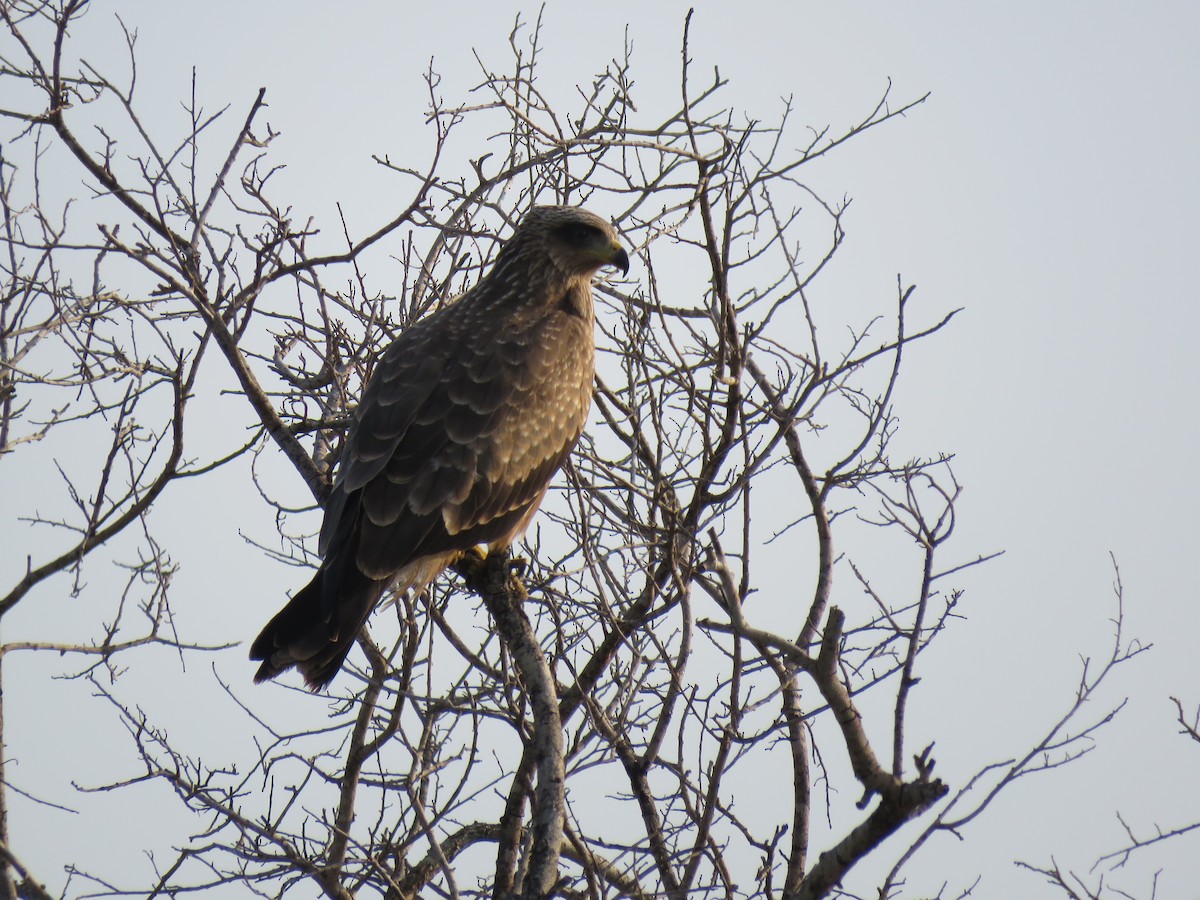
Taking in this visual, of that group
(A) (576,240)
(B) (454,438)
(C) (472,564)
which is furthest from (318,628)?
(A) (576,240)

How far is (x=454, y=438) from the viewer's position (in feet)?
17.9

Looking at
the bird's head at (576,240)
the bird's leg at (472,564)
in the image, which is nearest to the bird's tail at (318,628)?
the bird's leg at (472,564)

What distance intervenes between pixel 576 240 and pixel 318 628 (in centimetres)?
249

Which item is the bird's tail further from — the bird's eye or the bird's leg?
the bird's eye

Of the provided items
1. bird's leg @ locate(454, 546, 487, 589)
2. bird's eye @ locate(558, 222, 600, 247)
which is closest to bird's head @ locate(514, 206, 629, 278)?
bird's eye @ locate(558, 222, 600, 247)

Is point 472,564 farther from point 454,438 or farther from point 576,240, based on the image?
point 576,240

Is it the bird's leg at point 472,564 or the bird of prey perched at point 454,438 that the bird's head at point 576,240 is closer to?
the bird of prey perched at point 454,438

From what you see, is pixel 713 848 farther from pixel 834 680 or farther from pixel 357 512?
pixel 357 512

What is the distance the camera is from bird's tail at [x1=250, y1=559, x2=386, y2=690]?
4828 millimetres

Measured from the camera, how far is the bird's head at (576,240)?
634 cm

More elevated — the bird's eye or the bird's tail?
the bird's eye

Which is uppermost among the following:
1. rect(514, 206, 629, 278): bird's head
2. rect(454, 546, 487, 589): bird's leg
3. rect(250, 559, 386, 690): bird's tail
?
rect(514, 206, 629, 278): bird's head

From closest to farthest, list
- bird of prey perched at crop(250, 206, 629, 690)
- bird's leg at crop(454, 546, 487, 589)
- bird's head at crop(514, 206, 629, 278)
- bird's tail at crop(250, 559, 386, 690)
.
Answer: bird's tail at crop(250, 559, 386, 690)
bird of prey perched at crop(250, 206, 629, 690)
bird's leg at crop(454, 546, 487, 589)
bird's head at crop(514, 206, 629, 278)

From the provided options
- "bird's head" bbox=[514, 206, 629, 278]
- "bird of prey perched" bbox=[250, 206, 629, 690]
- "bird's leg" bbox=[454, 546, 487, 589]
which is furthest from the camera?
"bird's head" bbox=[514, 206, 629, 278]
